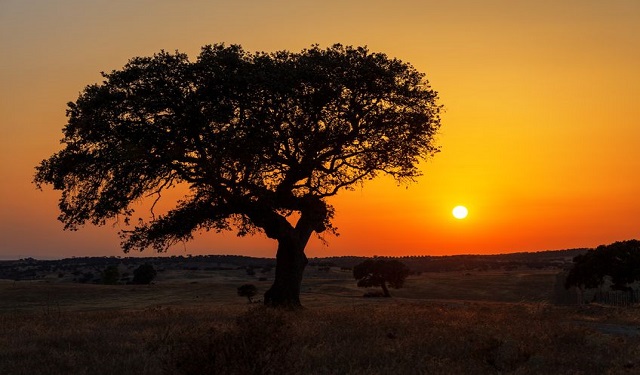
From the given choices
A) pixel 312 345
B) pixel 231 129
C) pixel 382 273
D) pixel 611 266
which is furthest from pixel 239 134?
pixel 382 273

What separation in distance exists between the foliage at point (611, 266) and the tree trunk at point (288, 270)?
1790 inches

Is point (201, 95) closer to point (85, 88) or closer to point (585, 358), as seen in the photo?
point (85, 88)

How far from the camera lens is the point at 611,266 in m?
64.2

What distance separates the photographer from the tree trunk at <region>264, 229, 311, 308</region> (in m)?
29.8

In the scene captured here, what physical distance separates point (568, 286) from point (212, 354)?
213 ft

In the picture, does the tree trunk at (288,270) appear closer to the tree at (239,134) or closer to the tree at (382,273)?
the tree at (239,134)

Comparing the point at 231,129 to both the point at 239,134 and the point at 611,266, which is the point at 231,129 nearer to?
the point at 239,134

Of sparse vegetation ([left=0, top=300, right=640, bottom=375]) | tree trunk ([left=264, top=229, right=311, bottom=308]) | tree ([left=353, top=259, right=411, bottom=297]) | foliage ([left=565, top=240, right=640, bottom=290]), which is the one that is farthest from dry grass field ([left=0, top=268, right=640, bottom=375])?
tree ([left=353, top=259, right=411, bottom=297])

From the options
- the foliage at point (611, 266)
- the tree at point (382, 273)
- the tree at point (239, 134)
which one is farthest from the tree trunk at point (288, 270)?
the tree at point (382, 273)

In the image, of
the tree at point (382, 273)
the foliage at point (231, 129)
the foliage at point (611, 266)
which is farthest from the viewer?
the tree at point (382, 273)

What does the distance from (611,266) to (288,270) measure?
4797 centimetres

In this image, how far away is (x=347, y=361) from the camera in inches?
514

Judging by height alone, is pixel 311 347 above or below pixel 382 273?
below

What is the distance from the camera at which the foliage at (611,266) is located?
63938 millimetres
